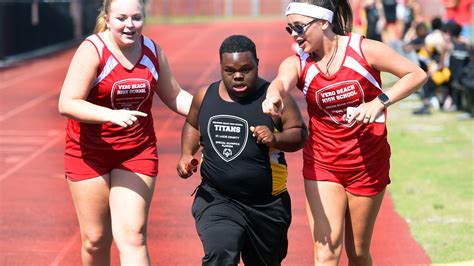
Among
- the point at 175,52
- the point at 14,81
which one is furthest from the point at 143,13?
the point at 175,52

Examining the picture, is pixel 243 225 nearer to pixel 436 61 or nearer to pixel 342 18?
pixel 342 18

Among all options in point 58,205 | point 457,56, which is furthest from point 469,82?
point 58,205

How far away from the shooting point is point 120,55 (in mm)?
5941

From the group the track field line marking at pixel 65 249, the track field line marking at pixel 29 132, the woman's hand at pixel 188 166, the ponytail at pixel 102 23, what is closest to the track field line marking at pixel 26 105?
the track field line marking at pixel 29 132

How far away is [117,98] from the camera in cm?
589

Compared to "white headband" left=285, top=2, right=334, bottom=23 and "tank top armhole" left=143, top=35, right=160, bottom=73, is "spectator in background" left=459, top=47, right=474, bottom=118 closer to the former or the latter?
"white headband" left=285, top=2, right=334, bottom=23

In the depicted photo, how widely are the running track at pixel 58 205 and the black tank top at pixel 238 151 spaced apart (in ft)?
7.41

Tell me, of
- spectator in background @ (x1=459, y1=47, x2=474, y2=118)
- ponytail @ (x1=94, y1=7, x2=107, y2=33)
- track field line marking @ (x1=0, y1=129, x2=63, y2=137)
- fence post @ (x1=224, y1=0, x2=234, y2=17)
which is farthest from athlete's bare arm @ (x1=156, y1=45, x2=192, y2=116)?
fence post @ (x1=224, y1=0, x2=234, y2=17)

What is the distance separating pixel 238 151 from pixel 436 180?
599 centimetres

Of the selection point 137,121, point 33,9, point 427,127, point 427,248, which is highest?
point 137,121

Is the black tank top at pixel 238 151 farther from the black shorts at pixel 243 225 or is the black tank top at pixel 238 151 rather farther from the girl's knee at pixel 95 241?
the girl's knee at pixel 95 241

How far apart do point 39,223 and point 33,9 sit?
58.9 ft

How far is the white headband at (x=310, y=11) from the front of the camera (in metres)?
5.85

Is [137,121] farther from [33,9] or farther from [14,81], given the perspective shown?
[33,9]
